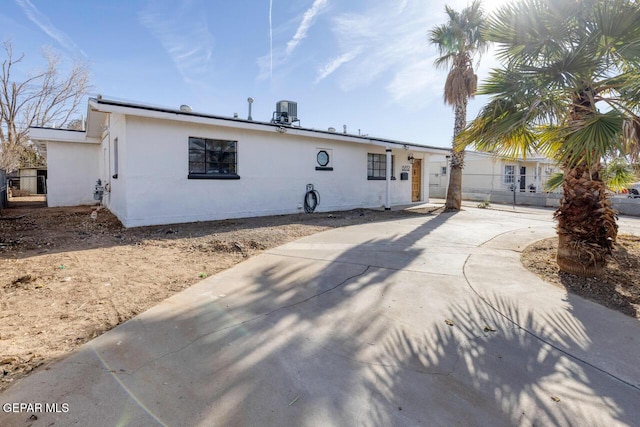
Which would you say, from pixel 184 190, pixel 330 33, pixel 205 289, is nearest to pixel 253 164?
pixel 184 190

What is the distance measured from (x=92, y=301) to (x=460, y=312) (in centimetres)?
417

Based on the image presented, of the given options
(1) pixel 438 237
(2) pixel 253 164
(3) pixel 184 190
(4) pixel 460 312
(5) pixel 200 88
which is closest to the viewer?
(4) pixel 460 312

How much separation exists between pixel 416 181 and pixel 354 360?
15768 mm

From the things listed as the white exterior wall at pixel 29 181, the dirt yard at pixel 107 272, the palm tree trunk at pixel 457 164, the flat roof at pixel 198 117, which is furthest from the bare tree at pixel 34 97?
the palm tree trunk at pixel 457 164

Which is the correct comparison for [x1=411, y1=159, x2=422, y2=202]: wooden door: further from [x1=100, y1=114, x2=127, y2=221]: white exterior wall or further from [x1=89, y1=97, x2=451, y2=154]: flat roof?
[x1=100, y1=114, x2=127, y2=221]: white exterior wall

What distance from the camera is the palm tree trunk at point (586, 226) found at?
472cm

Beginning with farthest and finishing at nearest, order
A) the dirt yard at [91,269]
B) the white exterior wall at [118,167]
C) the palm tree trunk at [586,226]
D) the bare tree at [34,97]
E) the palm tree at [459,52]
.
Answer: the bare tree at [34,97], the palm tree at [459,52], the white exterior wall at [118,167], the palm tree trunk at [586,226], the dirt yard at [91,269]

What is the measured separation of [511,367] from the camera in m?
2.57

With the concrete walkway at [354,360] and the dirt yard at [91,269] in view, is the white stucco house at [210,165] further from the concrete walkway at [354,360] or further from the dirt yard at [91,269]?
the concrete walkway at [354,360]

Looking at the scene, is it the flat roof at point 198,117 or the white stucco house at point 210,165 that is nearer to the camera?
the flat roof at point 198,117

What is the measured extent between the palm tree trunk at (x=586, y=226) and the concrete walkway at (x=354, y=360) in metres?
0.83

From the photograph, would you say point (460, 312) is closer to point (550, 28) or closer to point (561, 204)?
point (561, 204)

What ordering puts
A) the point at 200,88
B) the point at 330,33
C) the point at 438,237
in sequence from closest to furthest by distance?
the point at 438,237 → the point at 330,33 → the point at 200,88

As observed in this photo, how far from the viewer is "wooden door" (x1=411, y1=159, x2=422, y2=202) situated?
17172 millimetres
